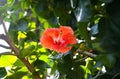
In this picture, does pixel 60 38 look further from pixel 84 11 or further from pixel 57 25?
pixel 84 11

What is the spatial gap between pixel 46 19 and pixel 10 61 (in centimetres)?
21

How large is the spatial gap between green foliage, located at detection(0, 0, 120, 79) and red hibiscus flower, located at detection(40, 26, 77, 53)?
0.08 feet

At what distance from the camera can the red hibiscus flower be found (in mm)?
764

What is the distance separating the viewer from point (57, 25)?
2.82 ft

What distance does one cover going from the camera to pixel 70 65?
2.87 ft

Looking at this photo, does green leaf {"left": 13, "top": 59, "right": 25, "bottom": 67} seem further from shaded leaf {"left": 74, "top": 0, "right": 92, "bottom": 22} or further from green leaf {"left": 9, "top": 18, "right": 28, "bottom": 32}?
shaded leaf {"left": 74, "top": 0, "right": 92, "bottom": 22}

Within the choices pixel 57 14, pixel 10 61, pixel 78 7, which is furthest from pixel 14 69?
pixel 78 7

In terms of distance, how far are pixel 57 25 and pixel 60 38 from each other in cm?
7

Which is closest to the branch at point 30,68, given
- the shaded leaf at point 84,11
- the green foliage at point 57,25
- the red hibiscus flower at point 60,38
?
the green foliage at point 57,25

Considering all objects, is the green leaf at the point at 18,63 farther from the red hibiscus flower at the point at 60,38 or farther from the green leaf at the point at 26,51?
the red hibiscus flower at the point at 60,38

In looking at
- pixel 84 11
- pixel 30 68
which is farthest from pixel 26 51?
pixel 84 11

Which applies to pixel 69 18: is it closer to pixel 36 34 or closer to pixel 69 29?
pixel 69 29

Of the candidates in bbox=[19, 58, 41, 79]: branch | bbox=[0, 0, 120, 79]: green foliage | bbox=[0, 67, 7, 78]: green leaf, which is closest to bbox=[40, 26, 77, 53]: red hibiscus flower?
bbox=[0, 0, 120, 79]: green foliage

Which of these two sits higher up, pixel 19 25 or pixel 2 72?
pixel 19 25
